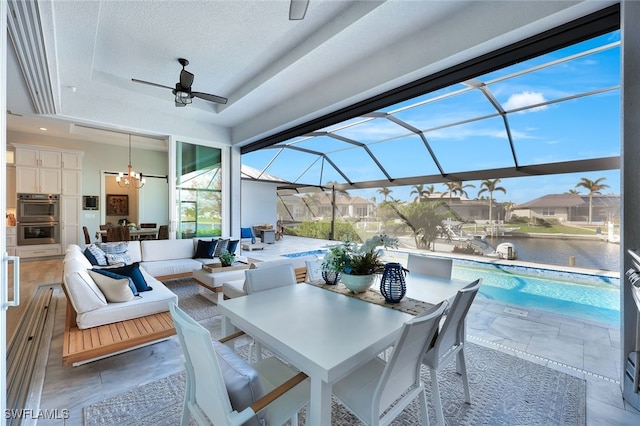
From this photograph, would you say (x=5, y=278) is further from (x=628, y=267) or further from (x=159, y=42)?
(x=628, y=267)

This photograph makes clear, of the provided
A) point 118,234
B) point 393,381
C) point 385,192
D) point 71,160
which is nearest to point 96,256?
point 118,234

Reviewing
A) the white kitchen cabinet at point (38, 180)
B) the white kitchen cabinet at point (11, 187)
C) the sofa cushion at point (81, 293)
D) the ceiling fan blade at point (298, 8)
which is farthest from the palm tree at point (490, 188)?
the white kitchen cabinet at point (11, 187)

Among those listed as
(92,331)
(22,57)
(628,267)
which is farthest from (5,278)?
(628,267)

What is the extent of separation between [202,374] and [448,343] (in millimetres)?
1477

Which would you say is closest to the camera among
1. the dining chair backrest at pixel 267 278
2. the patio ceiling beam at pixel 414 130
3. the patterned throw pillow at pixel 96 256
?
the dining chair backrest at pixel 267 278

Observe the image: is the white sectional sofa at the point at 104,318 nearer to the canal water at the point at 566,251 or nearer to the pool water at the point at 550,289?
the pool water at the point at 550,289

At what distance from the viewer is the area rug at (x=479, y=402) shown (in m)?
1.72

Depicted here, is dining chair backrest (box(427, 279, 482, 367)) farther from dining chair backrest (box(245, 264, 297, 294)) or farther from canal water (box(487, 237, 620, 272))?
canal water (box(487, 237, 620, 272))

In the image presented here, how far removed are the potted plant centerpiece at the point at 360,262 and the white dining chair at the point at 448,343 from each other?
0.53 m

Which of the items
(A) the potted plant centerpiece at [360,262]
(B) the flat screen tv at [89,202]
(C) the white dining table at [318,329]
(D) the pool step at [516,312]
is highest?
(B) the flat screen tv at [89,202]

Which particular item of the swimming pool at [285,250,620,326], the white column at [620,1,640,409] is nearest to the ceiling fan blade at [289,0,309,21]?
the white column at [620,1,640,409]

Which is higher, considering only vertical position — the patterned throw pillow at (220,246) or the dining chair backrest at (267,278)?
the dining chair backrest at (267,278)

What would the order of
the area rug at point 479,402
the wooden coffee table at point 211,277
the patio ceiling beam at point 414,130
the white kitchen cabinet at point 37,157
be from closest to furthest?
A: 1. the area rug at point 479,402
2. the wooden coffee table at point 211,277
3. the patio ceiling beam at point 414,130
4. the white kitchen cabinet at point 37,157

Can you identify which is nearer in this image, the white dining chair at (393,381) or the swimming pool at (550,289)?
the white dining chair at (393,381)
